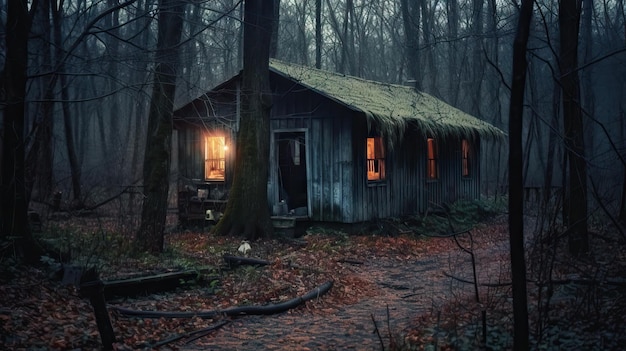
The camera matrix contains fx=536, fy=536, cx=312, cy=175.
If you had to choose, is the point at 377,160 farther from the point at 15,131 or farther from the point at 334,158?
the point at 15,131

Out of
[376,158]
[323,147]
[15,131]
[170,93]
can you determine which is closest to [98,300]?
[15,131]

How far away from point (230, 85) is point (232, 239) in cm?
539

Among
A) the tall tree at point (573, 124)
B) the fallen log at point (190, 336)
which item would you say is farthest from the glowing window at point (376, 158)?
the fallen log at point (190, 336)

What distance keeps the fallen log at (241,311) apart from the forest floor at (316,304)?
69mm

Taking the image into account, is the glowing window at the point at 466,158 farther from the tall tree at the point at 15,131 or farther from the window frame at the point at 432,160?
the tall tree at the point at 15,131

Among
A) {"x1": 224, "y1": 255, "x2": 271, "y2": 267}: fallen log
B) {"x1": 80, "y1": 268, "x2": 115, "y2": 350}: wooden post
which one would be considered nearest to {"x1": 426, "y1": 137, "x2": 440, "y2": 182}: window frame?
{"x1": 224, "y1": 255, "x2": 271, "y2": 267}: fallen log

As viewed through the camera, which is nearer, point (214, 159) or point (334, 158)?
point (334, 158)

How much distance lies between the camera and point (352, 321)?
782 cm

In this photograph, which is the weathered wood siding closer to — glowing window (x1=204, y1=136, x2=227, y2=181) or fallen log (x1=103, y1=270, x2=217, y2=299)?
glowing window (x1=204, y1=136, x2=227, y2=181)

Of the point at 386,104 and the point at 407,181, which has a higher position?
the point at 386,104

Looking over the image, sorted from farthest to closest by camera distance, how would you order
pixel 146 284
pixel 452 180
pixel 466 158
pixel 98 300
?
pixel 466 158 → pixel 452 180 → pixel 146 284 → pixel 98 300

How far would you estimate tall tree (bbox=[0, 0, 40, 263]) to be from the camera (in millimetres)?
7645

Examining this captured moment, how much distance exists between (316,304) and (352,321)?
1.05m

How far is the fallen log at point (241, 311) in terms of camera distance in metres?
7.44
